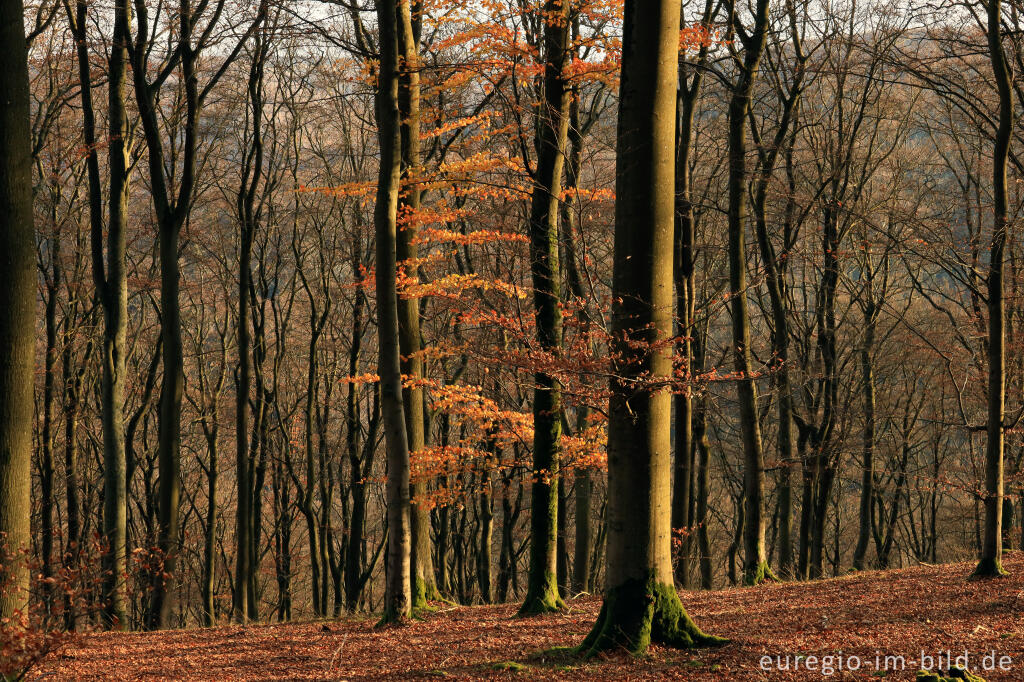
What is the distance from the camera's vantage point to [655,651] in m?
5.84

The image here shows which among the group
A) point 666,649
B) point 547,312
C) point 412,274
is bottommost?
point 666,649

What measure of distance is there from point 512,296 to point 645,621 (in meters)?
4.03

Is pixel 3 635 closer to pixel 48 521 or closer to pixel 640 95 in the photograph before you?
pixel 640 95

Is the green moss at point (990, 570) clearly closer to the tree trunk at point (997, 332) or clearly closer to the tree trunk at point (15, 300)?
the tree trunk at point (997, 332)

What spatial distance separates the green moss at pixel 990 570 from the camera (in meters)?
9.23

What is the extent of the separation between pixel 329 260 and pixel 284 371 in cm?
527

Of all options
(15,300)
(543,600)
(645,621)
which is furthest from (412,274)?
(645,621)

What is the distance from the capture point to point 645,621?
5.94 m

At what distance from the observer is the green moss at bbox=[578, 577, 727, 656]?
5926 mm

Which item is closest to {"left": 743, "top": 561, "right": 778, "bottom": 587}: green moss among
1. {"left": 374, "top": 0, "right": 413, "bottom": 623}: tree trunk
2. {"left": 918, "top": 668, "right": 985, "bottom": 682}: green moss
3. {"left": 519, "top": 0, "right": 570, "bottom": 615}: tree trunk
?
{"left": 519, "top": 0, "right": 570, "bottom": 615}: tree trunk

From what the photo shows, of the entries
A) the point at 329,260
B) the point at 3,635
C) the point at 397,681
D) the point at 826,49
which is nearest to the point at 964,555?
the point at 826,49

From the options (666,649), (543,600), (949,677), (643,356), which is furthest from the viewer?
(543,600)

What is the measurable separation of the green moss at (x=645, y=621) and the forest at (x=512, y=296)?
3cm

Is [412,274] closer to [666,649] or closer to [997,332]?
[666,649]
